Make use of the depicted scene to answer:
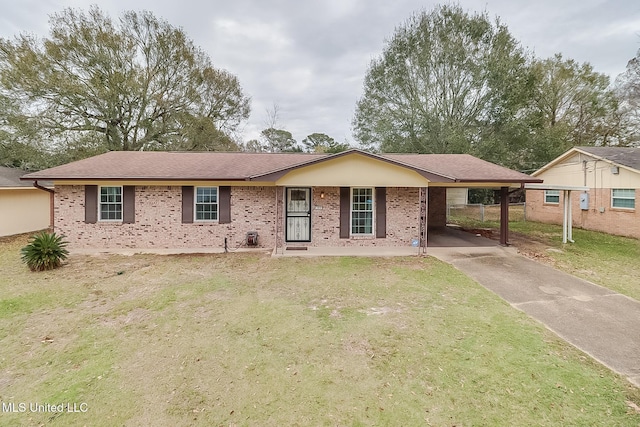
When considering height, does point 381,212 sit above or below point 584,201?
below

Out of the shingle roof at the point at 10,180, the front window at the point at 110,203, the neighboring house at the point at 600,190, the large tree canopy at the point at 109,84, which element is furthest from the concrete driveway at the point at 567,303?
the large tree canopy at the point at 109,84

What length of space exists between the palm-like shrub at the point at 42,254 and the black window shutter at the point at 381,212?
9.66 meters

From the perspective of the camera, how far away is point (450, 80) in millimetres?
22062

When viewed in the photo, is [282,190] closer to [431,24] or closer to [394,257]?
[394,257]

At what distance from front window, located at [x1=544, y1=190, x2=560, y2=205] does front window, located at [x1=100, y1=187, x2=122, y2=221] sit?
21464 millimetres

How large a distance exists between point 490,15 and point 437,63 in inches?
196

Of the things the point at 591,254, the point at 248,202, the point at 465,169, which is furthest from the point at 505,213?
the point at 248,202

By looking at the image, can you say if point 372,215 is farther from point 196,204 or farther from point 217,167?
point 196,204

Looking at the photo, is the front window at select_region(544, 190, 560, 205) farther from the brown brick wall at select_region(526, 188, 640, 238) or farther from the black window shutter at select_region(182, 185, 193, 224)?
the black window shutter at select_region(182, 185, 193, 224)

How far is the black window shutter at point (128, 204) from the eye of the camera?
10250 millimetres

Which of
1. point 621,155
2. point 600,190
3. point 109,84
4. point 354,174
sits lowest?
point 600,190

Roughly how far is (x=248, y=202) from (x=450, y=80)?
19308 millimetres

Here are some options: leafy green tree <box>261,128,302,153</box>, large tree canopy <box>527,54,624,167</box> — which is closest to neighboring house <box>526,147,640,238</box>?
large tree canopy <box>527,54,624,167</box>

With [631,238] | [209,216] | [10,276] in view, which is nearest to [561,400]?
[209,216]
